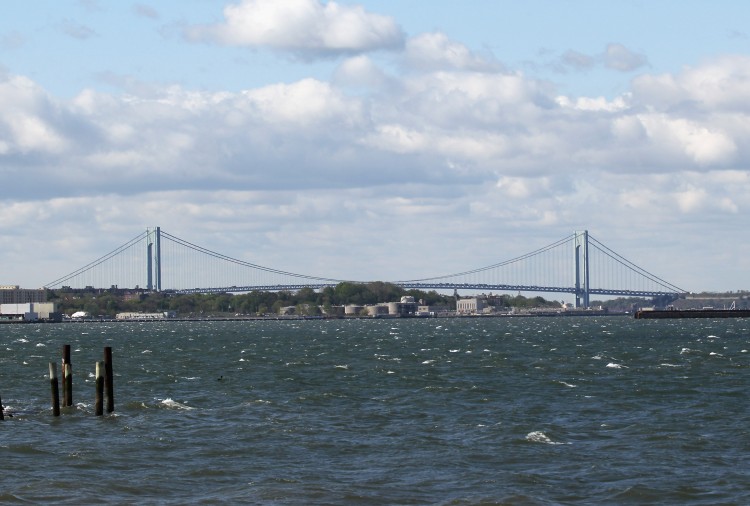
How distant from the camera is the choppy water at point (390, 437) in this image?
25.0 m

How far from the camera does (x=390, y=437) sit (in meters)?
32.0

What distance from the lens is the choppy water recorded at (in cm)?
2500

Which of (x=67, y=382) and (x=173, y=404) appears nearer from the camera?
(x=67, y=382)

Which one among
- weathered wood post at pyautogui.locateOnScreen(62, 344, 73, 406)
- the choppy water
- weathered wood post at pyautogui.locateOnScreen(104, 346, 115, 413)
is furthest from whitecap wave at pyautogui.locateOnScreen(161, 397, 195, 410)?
weathered wood post at pyautogui.locateOnScreen(62, 344, 73, 406)

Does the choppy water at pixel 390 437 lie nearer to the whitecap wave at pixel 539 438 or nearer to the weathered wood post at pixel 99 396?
the whitecap wave at pixel 539 438

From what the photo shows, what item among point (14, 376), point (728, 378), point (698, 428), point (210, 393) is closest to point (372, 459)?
point (698, 428)

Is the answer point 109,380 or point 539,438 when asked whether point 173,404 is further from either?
point 539,438

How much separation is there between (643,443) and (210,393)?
18215 mm

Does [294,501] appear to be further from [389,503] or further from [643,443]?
[643,443]

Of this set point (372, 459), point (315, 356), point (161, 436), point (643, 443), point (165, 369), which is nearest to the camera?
point (372, 459)

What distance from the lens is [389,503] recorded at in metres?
23.7

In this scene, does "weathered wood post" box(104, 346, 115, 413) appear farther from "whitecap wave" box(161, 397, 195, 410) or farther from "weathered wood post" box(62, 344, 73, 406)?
"whitecap wave" box(161, 397, 195, 410)

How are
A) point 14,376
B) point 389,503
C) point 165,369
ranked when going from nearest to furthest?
1. point 389,503
2. point 14,376
3. point 165,369

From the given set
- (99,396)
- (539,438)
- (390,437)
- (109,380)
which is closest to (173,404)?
(109,380)
